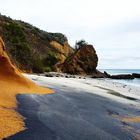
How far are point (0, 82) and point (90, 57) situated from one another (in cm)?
7211

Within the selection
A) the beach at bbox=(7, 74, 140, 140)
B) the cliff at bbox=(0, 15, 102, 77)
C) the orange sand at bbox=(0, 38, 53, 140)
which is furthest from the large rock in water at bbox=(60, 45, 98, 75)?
the beach at bbox=(7, 74, 140, 140)

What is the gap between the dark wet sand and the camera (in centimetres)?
1074

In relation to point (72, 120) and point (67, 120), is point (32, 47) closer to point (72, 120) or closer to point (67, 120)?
point (72, 120)

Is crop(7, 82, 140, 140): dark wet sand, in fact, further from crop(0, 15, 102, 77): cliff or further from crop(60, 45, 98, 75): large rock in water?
crop(60, 45, 98, 75): large rock in water

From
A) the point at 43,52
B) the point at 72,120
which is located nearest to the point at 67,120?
the point at 72,120

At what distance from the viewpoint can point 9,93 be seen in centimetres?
1482

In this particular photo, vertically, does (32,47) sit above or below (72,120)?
above

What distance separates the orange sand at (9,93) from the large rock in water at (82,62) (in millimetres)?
62714

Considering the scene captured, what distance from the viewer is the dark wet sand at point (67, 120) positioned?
423 inches

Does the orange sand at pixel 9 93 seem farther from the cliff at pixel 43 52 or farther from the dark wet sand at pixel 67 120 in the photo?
the cliff at pixel 43 52

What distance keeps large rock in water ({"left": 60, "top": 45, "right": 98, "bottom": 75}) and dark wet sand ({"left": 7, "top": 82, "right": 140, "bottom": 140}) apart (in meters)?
64.3

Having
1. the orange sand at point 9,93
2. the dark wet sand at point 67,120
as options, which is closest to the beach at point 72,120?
the dark wet sand at point 67,120

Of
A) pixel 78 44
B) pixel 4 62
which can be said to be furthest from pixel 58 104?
pixel 78 44

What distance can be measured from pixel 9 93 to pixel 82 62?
234 feet
